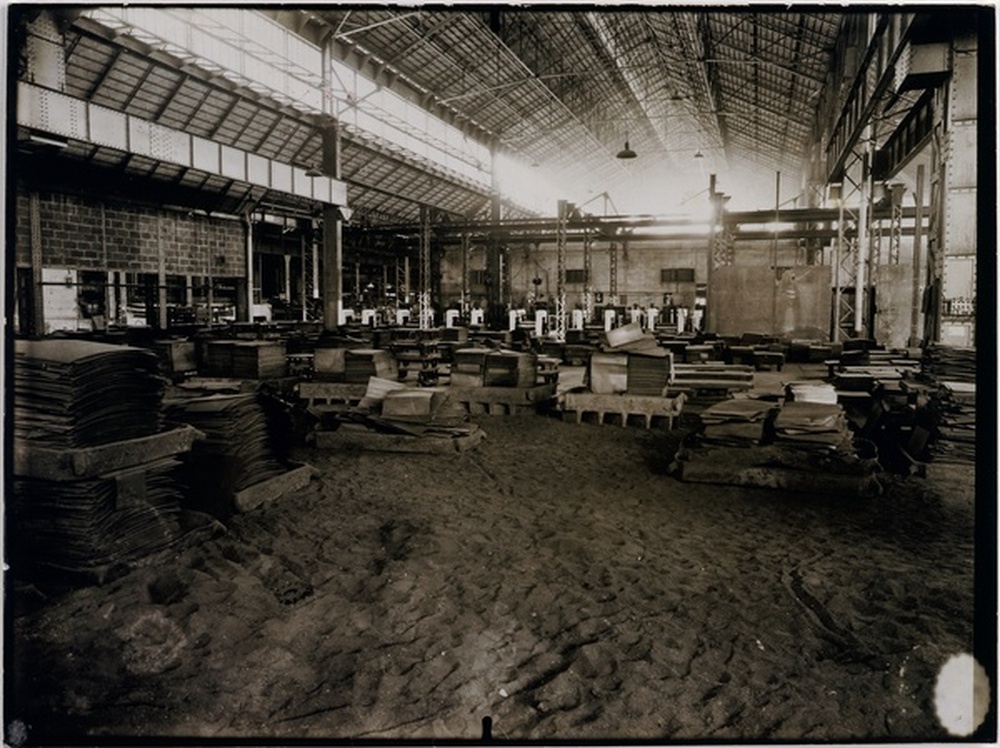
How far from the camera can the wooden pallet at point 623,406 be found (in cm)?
911

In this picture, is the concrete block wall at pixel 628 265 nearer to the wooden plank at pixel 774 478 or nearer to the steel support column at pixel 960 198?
the steel support column at pixel 960 198

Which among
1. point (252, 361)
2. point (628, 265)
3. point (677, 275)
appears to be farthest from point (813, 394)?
point (628, 265)

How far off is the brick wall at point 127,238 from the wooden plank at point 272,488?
29.5 ft

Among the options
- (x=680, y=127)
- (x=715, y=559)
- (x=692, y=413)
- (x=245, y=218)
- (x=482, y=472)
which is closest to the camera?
(x=715, y=559)

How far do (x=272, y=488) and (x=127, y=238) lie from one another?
41.6 ft

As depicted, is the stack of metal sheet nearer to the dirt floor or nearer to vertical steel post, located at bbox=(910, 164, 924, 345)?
the dirt floor

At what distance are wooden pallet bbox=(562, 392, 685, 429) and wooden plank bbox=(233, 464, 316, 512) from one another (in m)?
4.31

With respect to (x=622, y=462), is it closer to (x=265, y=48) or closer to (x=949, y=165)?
(x=949, y=165)

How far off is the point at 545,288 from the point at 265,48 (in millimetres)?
23478

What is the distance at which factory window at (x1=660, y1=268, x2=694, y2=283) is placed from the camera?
37.8m

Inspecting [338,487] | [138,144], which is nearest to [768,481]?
[338,487]

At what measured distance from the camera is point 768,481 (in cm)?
605

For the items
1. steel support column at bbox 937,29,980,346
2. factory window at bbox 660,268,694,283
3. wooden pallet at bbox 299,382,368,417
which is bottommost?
wooden pallet at bbox 299,382,368,417

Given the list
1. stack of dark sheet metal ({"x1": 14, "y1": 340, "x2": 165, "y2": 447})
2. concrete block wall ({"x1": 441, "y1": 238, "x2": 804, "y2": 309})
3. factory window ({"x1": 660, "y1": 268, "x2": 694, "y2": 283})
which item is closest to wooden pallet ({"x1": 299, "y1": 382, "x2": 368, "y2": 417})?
stack of dark sheet metal ({"x1": 14, "y1": 340, "x2": 165, "y2": 447})
